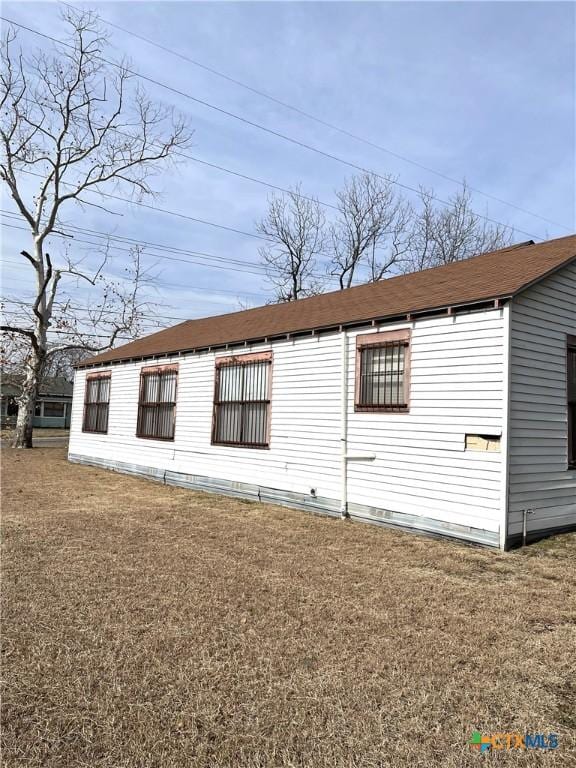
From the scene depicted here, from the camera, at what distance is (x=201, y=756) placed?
2.57 metres

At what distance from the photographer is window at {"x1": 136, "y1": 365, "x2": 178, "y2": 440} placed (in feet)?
45.6

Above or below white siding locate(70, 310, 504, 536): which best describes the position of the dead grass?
below

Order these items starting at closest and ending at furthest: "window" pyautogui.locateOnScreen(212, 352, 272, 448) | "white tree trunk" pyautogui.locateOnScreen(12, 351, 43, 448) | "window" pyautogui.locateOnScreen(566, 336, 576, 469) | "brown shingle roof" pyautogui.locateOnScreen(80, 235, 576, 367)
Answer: "brown shingle roof" pyautogui.locateOnScreen(80, 235, 576, 367)
"window" pyautogui.locateOnScreen(566, 336, 576, 469)
"window" pyautogui.locateOnScreen(212, 352, 272, 448)
"white tree trunk" pyautogui.locateOnScreen(12, 351, 43, 448)

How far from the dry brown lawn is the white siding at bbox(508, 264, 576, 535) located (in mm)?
691

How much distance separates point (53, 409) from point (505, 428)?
49442mm

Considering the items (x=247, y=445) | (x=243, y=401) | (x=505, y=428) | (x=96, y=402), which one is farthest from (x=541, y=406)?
(x=96, y=402)

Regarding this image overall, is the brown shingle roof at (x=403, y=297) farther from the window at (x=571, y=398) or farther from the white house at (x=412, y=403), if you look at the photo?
the window at (x=571, y=398)

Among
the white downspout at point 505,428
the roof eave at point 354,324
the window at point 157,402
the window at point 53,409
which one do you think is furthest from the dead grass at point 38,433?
the white downspout at point 505,428

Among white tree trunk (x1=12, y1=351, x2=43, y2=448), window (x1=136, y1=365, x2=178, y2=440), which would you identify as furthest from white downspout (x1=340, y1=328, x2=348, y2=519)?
white tree trunk (x1=12, y1=351, x2=43, y2=448)

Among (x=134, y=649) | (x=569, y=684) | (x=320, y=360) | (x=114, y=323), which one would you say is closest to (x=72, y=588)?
(x=134, y=649)

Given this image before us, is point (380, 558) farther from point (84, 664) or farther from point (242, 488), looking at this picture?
point (242, 488)

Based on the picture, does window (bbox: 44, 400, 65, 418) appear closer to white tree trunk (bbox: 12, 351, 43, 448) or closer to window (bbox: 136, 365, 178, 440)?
white tree trunk (bbox: 12, 351, 43, 448)

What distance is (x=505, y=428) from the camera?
6.93 m

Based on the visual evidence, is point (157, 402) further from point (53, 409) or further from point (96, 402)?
point (53, 409)
